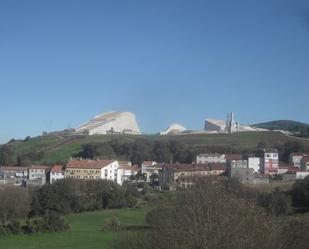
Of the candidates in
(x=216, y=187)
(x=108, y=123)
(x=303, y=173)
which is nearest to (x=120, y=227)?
(x=216, y=187)

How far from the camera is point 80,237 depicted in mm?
31672

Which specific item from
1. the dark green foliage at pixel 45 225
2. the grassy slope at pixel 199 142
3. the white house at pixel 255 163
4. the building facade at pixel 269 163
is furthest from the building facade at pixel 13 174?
the dark green foliage at pixel 45 225

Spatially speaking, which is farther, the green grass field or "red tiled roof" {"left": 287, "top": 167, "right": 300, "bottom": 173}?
"red tiled roof" {"left": 287, "top": 167, "right": 300, "bottom": 173}

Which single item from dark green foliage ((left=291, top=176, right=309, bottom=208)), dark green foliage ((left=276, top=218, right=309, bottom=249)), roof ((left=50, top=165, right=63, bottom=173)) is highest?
dark green foliage ((left=276, top=218, right=309, bottom=249))

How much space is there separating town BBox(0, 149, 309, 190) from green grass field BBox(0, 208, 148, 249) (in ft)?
73.5

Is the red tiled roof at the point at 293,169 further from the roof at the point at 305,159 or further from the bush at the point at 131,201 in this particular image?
the bush at the point at 131,201

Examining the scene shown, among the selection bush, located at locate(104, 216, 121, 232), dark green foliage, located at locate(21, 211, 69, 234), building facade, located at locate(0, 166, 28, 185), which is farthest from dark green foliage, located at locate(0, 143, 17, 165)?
bush, located at locate(104, 216, 121, 232)

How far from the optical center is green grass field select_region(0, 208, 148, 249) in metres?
27.8

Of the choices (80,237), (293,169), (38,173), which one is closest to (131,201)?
(80,237)

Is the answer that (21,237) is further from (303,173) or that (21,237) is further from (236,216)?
(303,173)

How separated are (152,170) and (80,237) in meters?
40.6

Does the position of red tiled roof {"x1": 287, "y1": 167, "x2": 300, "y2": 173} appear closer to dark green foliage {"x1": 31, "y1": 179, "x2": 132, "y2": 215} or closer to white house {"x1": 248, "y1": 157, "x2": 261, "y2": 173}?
white house {"x1": 248, "y1": 157, "x2": 261, "y2": 173}

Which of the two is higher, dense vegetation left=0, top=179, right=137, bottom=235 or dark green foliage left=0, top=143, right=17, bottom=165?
dark green foliage left=0, top=143, right=17, bottom=165

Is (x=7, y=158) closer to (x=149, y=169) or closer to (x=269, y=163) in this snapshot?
(x=149, y=169)
